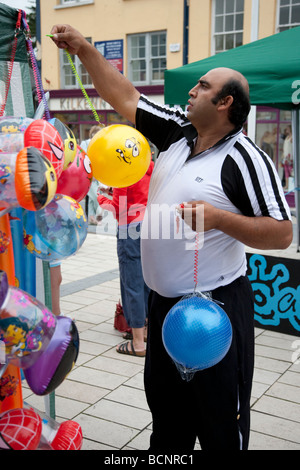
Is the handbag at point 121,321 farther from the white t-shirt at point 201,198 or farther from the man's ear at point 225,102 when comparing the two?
the man's ear at point 225,102

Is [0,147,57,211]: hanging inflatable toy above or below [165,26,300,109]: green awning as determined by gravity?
below

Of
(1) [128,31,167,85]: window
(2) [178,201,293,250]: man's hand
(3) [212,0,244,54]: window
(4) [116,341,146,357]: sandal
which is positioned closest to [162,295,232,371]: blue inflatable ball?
(2) [178,201,293,250]: man's hand

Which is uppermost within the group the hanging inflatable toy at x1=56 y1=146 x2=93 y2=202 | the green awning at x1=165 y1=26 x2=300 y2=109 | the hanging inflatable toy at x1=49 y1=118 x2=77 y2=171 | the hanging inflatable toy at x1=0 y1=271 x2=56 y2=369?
the green awning at x1=165 y1=26 x2=300 y2=109

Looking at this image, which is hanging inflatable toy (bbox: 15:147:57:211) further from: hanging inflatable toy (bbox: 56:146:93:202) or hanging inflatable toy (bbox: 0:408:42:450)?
hanging inflatable toy (bbox: 0:408:42:450)

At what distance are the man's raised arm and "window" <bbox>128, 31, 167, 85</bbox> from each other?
13086mm

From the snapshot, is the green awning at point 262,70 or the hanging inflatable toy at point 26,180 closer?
the hanging inflatable toy at point 26,180

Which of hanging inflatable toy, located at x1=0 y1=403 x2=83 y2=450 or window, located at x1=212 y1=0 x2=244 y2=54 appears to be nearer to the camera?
hanging inflatable toy, located at x1=0 y1=403 x2=83 y2=450

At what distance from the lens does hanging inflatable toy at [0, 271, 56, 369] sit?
4.18 feet

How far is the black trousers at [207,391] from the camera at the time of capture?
1.86 meters

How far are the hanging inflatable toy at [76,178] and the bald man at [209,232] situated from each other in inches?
12.8

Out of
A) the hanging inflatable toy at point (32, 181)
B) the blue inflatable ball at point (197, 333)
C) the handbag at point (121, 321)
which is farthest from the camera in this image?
the handbag at point (121, 321)

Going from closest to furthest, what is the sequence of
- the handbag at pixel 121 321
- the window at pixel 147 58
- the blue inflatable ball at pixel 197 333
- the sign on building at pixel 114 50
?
1. the blue inflatable ball at pixel 197 333
2. the handbag at pixel 121 321
3. the window at pixel 147 58
4. the sign on building at pixel 114 50

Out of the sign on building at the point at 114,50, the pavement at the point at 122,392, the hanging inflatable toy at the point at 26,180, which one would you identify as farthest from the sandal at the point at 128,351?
the sign on building at the point at 114,50

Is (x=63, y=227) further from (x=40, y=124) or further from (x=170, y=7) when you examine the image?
(x=170, y=7)
